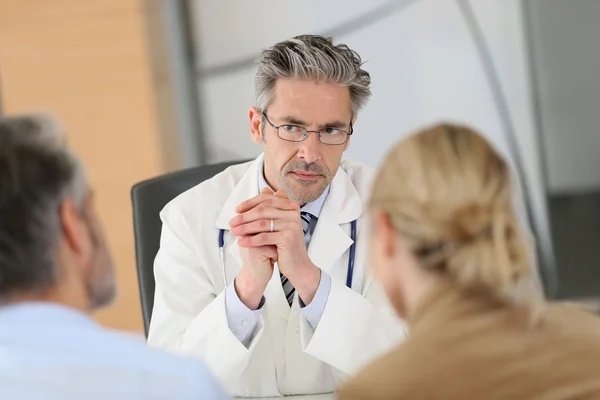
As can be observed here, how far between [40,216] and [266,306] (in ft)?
3.39

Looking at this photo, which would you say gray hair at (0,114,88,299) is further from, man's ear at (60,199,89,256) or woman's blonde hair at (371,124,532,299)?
woman's blonde hair at (371,124,532,299)

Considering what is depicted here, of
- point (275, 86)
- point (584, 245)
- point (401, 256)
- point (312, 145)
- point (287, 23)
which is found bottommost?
point (584, 245)

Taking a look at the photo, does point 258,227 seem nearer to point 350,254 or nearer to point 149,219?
point 350,254

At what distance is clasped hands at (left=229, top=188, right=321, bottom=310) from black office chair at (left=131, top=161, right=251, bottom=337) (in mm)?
436

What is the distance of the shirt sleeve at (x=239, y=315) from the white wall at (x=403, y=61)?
1990mm

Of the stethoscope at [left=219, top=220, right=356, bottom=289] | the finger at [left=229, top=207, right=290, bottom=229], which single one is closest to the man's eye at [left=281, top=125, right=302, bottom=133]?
the stethoscope at [left=219, top=220, right=356, bottom=289]

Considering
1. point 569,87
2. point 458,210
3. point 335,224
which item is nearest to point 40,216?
point 458,210

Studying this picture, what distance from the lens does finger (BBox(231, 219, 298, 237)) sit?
1894 millimetres

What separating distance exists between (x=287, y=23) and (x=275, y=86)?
1876 millimetres

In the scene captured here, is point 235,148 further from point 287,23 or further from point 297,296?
point 297,296

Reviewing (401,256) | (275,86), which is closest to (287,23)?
(275,86)

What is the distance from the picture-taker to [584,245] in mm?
3920

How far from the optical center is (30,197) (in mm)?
1110

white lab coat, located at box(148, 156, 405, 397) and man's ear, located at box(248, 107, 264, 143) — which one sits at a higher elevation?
man's ear, located at box(248, 107, 264, 143)
